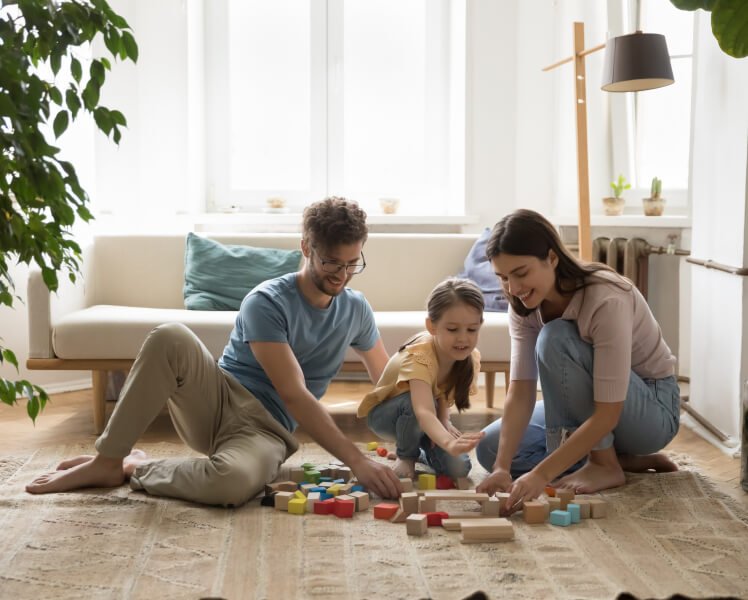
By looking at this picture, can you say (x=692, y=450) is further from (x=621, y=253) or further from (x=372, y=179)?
(x=372, y=179)

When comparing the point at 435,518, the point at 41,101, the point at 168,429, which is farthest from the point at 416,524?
the point at 168,429

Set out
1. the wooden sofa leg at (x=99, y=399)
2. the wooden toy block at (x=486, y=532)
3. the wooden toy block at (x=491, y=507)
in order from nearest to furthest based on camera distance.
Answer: the wooden toy block at (x=486, y=532) → the wooden toy block at (x=491, y=507) → the wooden sofa leg at (x=99, y=399)

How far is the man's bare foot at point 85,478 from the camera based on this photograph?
8.34 ft

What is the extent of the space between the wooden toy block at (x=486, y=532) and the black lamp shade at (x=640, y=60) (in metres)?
2.24

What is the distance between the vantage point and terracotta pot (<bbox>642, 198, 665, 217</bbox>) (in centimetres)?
481

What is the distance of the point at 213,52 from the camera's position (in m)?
5.31

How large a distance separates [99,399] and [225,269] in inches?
31.4

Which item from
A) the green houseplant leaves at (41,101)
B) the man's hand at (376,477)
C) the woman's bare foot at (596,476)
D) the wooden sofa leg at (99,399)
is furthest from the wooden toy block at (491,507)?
the wooden sofa leg at (99,399)

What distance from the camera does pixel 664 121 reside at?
197 inches

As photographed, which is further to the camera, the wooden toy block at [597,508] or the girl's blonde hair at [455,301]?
the girl's blonde hair at [455,301]

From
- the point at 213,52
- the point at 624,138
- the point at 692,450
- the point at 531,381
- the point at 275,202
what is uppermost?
the point at 213,52

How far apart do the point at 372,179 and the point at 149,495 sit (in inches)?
127

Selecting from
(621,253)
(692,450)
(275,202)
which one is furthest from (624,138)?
(692,450)

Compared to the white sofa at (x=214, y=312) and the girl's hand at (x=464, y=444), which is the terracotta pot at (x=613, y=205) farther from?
the girl's hand at (x=464, y=444)
